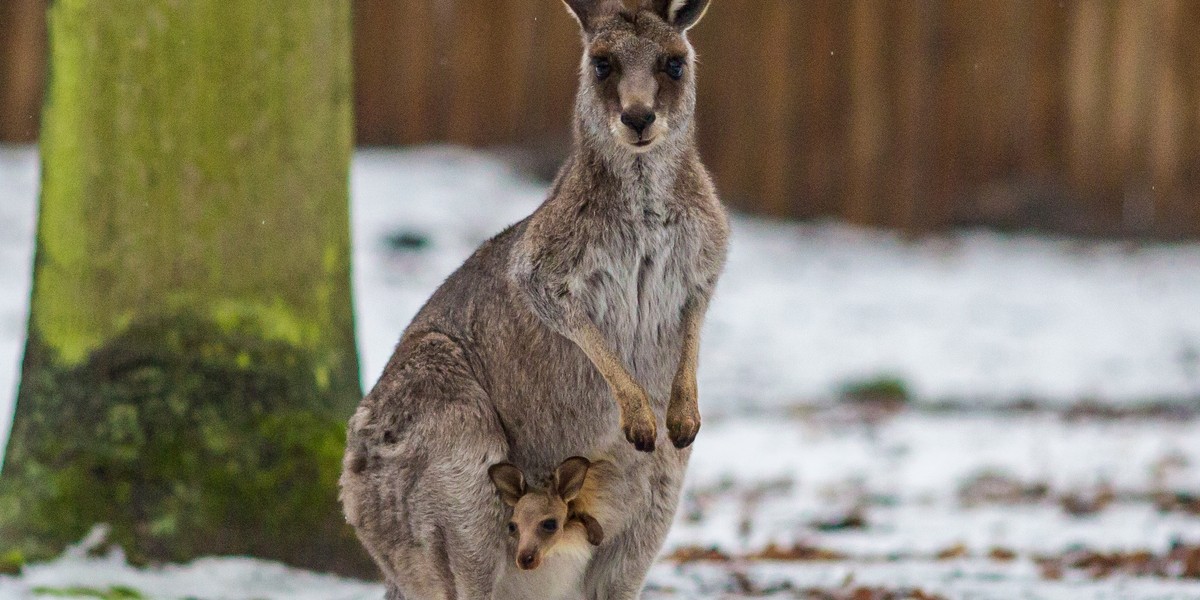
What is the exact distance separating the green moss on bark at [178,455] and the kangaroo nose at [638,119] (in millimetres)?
1793

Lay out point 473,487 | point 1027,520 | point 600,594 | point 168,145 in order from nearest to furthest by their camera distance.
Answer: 1. point 473,487
2. point 600,594
3. point 168,145
4. point 1027,520

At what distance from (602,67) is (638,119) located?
223 mm

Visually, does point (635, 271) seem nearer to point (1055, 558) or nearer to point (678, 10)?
point (678, 10)

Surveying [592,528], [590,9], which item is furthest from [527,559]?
[590,9]

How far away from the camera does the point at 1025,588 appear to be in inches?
215

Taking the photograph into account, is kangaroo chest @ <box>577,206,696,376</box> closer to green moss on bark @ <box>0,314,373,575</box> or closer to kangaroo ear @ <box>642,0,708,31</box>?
kangaroo ear @ <box>642,0,708,31</box>

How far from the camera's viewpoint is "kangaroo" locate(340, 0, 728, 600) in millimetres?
4207

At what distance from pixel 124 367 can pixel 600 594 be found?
178 centimetres

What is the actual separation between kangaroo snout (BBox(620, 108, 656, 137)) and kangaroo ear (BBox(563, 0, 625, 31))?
0.38 meters

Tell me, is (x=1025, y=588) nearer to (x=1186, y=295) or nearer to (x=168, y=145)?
(x=168, y=145)

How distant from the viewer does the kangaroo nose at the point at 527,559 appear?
13.5 ft

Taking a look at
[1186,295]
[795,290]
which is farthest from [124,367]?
[1186,295]

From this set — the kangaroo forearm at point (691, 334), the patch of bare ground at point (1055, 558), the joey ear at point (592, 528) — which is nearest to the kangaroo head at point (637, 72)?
the kangaroo forearm at point (691, 334)

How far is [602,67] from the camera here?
420 cm
